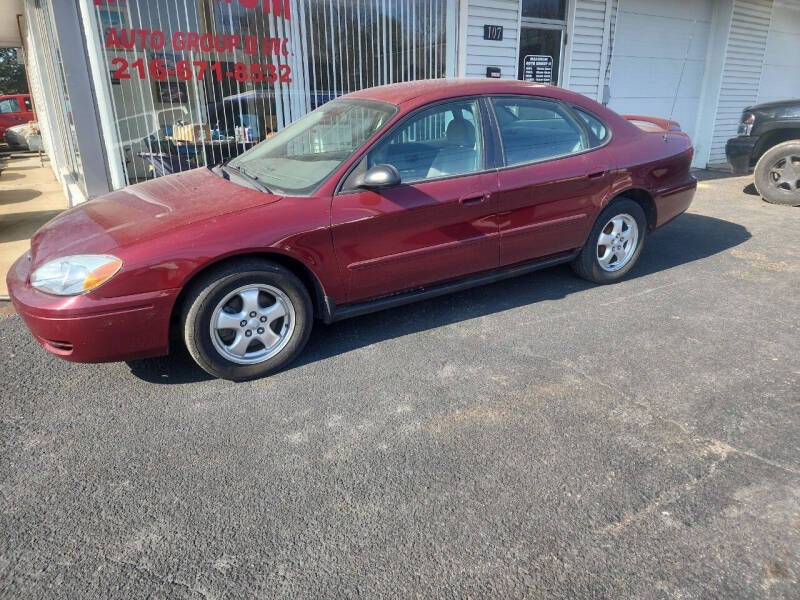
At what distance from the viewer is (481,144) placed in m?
3.78

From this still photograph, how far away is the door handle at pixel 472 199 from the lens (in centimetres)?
363

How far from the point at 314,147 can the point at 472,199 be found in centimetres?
112

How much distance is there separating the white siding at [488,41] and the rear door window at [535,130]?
4.59m

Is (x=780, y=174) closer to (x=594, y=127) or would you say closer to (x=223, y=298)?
(x=594, y=127)

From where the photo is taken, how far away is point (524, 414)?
285cm

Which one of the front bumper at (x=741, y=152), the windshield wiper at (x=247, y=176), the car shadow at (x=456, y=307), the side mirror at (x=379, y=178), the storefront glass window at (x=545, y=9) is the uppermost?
the storefront glass window at (x=545, y=9)

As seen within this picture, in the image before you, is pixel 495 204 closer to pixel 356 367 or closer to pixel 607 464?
pixel 356 367

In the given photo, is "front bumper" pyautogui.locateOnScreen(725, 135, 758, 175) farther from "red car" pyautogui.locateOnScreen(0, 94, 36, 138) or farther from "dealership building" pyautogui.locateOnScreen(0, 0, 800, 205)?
"red car" pyautogui.locateOnScreen(0, 94, 36, 138)

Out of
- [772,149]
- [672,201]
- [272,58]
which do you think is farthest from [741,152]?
[272,58]

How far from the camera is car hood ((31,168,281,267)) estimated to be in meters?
2.98

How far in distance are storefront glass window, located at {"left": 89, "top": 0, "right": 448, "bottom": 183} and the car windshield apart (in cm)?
311

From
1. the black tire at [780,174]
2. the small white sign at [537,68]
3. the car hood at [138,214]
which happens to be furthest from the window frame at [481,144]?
the small white sign at [537,68]

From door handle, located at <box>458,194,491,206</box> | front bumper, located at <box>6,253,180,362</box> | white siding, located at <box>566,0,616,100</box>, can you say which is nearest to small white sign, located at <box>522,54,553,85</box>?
white siding, located at <box>566,0,616,100</box>

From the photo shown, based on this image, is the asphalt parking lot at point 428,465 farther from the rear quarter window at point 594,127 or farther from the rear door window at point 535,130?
the rear quarter window at point 594,127
